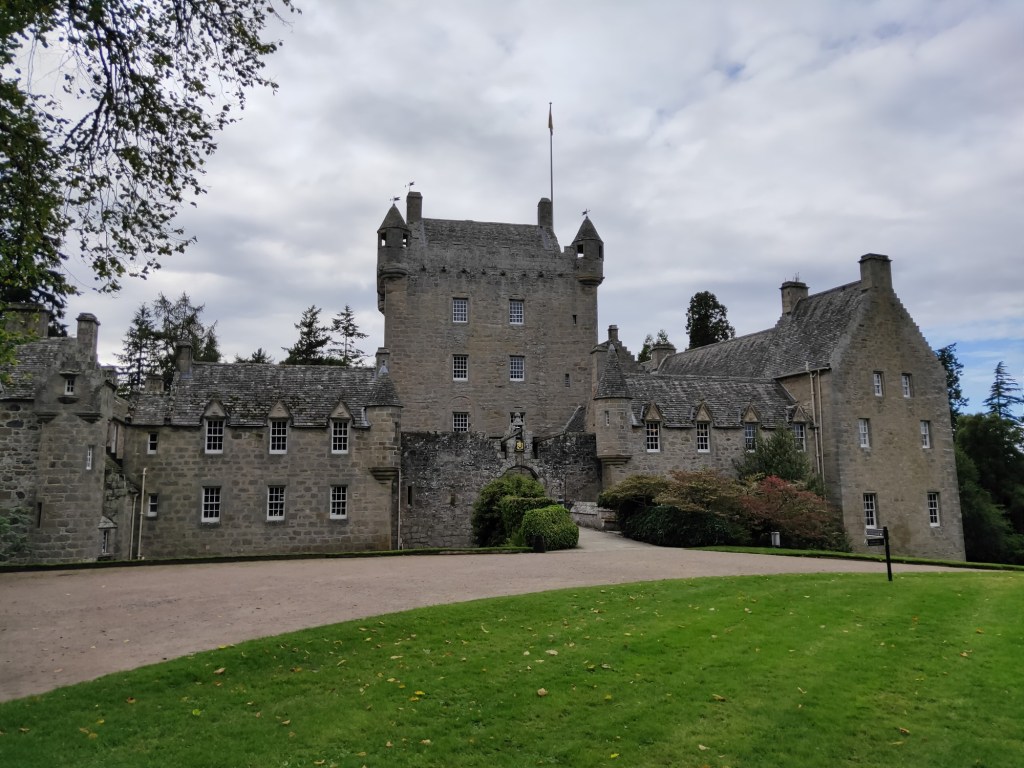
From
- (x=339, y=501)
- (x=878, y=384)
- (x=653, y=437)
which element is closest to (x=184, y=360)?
(x=339, y=501)

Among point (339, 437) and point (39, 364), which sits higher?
point (39, 364)

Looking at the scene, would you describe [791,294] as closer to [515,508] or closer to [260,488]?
[515,508]

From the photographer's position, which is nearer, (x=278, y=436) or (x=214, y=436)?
(x=214, y=436)

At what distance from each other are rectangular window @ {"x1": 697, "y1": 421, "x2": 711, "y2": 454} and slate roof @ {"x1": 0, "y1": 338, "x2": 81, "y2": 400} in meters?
25.1

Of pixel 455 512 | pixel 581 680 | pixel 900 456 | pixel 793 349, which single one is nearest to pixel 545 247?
pixel 793 349

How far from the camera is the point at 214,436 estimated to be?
102 ft

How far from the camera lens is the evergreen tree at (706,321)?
65.6 meters

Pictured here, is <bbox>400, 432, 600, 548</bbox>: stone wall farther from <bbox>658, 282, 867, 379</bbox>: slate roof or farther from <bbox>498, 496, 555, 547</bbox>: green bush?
<bbox>658, 282, 867, 379</bbox>: slate roof

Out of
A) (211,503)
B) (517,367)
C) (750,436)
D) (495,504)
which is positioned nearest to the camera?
(495,504)

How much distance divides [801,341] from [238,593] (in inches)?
1275

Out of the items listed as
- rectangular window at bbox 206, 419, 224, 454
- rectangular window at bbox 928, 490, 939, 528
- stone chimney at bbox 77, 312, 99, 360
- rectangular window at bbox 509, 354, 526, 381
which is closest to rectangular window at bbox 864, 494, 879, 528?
rectangular window at bbox 928, 490, 939, 528

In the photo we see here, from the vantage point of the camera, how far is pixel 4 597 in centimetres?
1608

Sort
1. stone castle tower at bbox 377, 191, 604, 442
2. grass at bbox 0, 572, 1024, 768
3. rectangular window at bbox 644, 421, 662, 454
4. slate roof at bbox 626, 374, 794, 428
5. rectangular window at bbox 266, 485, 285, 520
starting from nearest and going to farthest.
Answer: grass at bbox 0, 572, 1024, 768 < rectangular window at bbox 266, 485, 285, 520 < rectangular window at bbox 644, 421, 662, 454 < slate roof at bbox 626, 374, 794, 428 < stone castle tower at bbox 377, 191, 604, 442

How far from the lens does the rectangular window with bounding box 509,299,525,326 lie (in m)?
42.5
